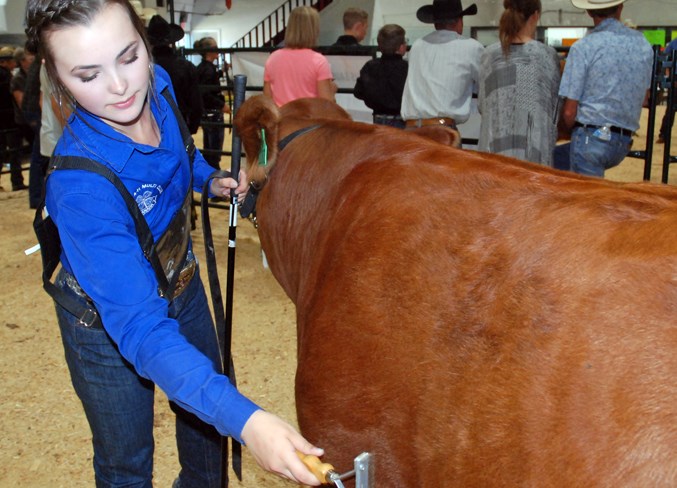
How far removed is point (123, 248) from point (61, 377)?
2581mm

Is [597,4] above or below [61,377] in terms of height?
above

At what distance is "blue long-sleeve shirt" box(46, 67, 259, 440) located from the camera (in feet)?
3.89

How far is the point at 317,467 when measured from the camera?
1087 millimetres

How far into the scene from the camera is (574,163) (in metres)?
3.97

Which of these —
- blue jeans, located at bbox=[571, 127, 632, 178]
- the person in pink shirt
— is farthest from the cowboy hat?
blue jeans, located at bbox=[571, 127, 632, 178]

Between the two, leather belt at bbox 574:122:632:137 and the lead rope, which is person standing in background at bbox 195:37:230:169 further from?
the lead rope

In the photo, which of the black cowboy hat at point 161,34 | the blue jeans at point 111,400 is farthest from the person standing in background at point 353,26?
the blue jeans at point 111,400

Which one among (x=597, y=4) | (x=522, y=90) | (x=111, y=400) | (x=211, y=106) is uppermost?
(x=597, y=4)

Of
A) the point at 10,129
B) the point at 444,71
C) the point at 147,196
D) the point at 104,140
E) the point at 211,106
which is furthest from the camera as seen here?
the point at 10,129

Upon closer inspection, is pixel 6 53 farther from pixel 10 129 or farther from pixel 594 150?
pixel 594 150

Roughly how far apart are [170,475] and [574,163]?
2.73 metres

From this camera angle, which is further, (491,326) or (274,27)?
(274,27)

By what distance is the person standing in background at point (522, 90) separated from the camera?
3.81m

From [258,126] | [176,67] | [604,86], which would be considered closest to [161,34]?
[176,67]
